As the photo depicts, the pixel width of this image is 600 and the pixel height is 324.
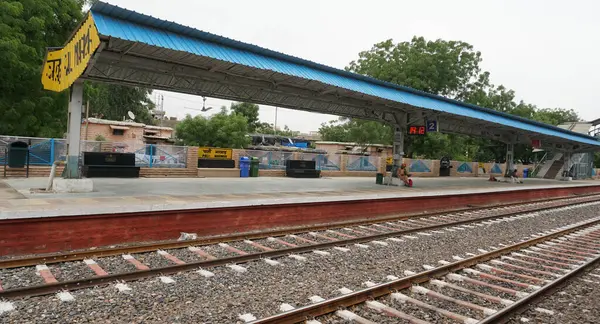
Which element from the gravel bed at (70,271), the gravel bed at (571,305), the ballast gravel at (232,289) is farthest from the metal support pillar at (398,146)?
the gravel bed at (70,271)

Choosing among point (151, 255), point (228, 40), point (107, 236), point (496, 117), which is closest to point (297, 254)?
point (151, 255)

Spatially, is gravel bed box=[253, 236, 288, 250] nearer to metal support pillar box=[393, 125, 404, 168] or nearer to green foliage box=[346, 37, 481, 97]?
metal support pillar box=[393, 125, 404, 168]

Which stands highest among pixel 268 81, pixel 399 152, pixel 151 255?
pixel 268 81

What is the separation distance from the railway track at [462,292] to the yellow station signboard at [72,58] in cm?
738

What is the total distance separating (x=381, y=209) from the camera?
15.1 meters

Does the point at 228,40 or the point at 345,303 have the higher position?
the point at 228,40

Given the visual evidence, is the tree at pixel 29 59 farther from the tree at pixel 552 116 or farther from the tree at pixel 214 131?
the tree at pixel 552 116

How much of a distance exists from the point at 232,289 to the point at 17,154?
14894 millimetres

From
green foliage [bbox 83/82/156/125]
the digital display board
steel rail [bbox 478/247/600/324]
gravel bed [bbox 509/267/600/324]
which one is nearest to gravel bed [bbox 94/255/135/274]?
steel rail [bbox 478/247/600/324]

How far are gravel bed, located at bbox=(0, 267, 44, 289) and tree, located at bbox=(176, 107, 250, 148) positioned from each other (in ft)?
108

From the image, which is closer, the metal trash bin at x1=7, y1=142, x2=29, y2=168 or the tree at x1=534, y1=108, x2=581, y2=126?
the metal trash bin at x1=7, y1=142, x2=29, y2=168

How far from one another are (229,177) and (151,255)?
46.5ft

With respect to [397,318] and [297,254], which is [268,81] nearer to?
[297,254]

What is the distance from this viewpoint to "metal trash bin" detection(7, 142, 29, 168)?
16.2 m
